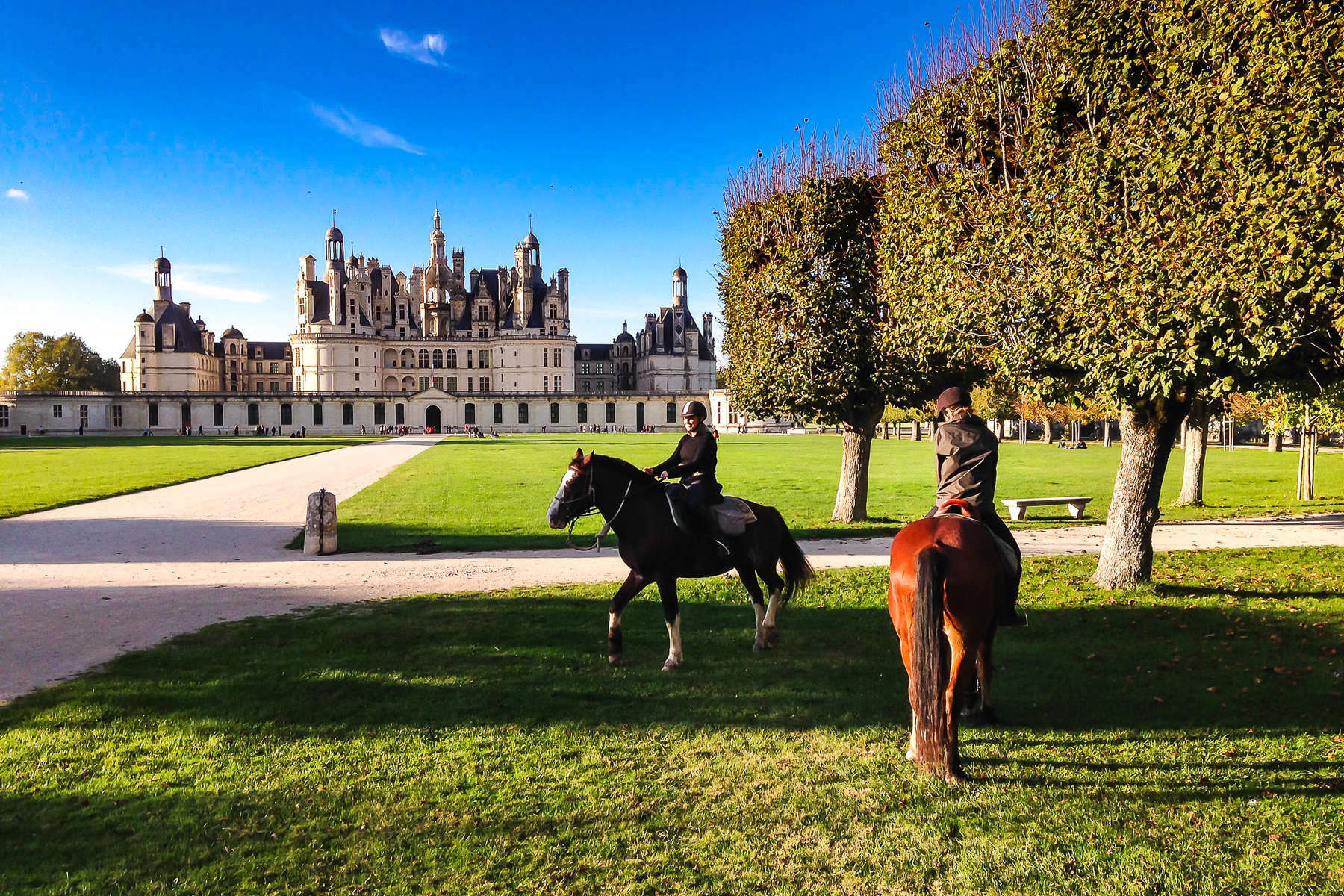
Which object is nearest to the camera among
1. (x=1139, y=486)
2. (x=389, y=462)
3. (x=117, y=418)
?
(x=1139, y=486)

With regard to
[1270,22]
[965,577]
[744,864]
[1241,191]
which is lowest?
[744,864]

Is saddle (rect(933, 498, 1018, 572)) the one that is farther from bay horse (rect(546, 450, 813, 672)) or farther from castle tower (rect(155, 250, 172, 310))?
castle tower (rect(155, 250, 172, 310))

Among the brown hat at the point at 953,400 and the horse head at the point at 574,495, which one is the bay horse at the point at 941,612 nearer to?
the brown hat at the point at 953,400

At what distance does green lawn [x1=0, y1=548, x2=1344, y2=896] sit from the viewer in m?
3.67

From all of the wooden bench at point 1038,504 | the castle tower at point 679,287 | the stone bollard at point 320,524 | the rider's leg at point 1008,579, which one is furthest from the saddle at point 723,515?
the castle tower at point 679,287

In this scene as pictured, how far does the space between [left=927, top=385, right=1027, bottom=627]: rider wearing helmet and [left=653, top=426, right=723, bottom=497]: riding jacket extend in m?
1.87

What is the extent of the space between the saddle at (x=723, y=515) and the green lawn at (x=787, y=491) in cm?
673

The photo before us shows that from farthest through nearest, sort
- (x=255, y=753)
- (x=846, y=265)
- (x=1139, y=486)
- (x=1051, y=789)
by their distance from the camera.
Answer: (x=846, y=265), (x=1139, y=486), (x=255, y=753), (x=1051, y=789)

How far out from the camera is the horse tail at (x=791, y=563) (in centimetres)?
707

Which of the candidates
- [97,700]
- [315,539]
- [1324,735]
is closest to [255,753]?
[97,700]

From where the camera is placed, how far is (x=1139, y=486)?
9266mm

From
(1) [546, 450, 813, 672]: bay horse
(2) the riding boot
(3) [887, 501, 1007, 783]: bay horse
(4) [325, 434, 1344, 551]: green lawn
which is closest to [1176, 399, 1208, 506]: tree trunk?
(4) [325, 434, 1344, 551]: green lawn

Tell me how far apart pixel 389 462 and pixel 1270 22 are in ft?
102

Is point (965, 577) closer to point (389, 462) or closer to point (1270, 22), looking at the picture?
point (1270, 22)
